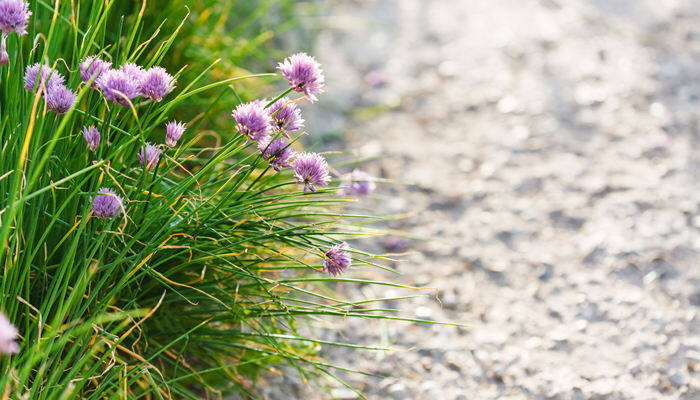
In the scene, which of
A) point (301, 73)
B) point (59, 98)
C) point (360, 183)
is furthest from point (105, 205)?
point (360, 183)

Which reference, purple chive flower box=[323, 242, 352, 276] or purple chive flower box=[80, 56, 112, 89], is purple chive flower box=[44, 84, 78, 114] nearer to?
purple chive flower box=[80, 56, 112, 89]

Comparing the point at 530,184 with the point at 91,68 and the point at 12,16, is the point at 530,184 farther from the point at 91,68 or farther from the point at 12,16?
the point at 12,16

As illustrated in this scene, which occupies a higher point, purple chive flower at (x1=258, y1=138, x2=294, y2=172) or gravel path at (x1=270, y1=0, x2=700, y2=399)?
gravel path at (x1=270, y1=0, x2=700, y2=399)

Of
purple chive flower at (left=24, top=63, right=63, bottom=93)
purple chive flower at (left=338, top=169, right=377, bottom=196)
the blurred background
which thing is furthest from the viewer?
the blurred background

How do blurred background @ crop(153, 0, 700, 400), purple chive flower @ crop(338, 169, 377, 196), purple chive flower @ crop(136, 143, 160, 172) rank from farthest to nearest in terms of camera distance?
1. blurred background @ crop(153, 0, 700, 400)
2. purple chive flower @ crop(338, 169, 377, 196)
3. purple chive flower @ crop(136, 143, 160, 172)

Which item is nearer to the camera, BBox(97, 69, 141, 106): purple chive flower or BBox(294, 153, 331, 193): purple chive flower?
BBox(97, 69, 141, 106): purple chive flower

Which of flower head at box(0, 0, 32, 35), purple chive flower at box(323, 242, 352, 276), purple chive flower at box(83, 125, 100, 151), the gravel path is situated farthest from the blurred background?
flower head at box(0, 0, 32, 35)

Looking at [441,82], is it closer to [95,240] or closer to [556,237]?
[556,237]

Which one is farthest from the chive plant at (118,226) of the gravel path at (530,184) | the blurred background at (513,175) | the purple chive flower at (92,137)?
the gravel path at (530,184)
